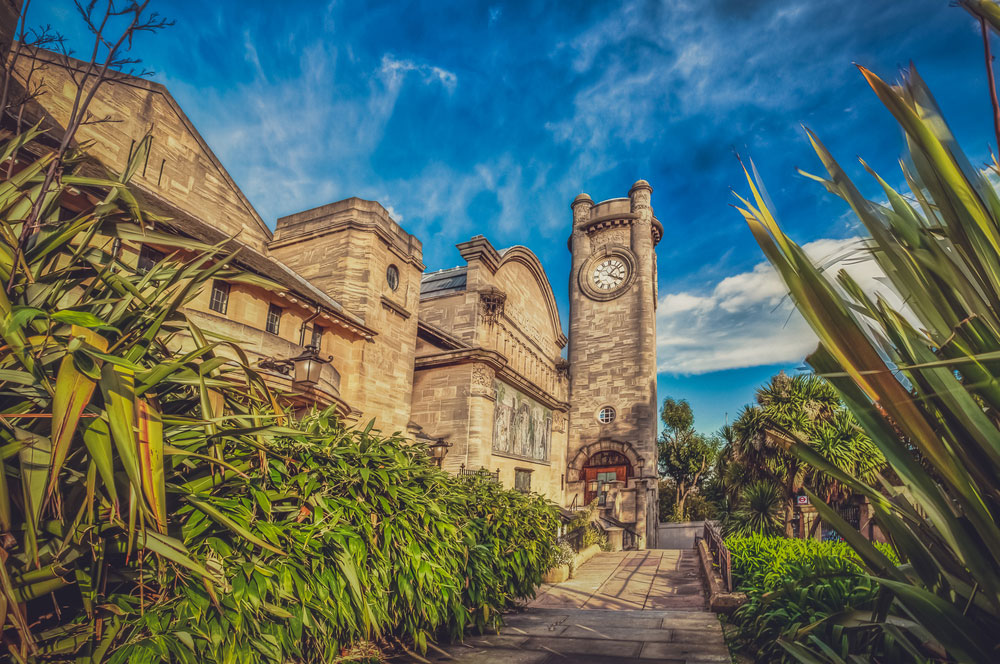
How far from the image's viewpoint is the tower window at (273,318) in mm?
12500

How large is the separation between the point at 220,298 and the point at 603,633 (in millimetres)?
10378

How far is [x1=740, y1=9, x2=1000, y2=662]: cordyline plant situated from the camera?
4.74 feet

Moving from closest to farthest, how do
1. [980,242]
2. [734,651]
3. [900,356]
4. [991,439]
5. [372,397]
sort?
[991,439]
[980,242]
[900,356]
[734,651]
[372,397]

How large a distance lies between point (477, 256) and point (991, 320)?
1976 centimetres

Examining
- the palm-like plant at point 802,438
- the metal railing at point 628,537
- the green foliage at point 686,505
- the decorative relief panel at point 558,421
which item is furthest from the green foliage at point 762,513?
the green foliage at point 686,505

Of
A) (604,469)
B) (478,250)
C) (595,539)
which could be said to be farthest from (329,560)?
(604,469)

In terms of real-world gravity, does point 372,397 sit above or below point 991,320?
above

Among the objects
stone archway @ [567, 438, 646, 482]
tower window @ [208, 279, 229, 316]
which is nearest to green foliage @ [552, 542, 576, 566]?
tower window @ [208, 279, 229, 316]

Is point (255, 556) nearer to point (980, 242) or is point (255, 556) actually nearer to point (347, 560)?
point (347, 560)

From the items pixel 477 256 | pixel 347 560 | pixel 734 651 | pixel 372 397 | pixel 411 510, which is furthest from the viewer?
pixel 477 256

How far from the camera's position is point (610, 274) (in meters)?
33.1

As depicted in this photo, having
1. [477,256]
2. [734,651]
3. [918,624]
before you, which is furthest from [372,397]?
[918,624]

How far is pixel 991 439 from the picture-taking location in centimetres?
144

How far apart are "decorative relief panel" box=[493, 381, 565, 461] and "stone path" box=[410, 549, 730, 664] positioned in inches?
407
